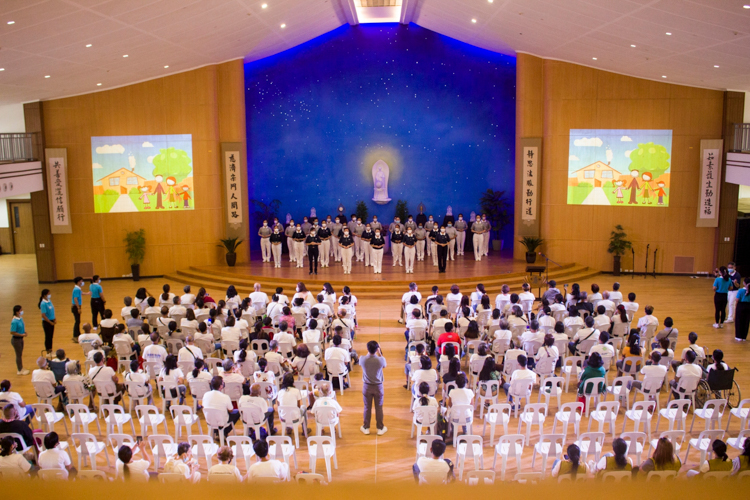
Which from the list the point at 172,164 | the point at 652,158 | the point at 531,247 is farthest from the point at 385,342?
the point at 652,158

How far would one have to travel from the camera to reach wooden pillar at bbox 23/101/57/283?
18016 mm

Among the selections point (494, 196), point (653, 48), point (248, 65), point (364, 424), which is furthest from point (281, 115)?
point (364, 424)

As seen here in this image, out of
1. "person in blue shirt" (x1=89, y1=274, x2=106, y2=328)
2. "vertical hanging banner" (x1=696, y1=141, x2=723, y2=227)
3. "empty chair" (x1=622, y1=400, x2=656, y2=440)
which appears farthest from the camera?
"vertical hanging banner" (x1=696, y1=141, x2=723, y2=227)

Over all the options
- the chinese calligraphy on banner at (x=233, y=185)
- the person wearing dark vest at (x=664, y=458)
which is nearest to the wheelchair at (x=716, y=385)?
the person wearing dark vest at (x=664, y=458)

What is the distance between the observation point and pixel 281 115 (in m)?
22.1

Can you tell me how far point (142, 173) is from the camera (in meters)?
18.8

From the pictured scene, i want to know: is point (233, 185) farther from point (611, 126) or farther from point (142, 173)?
point (611, 126)

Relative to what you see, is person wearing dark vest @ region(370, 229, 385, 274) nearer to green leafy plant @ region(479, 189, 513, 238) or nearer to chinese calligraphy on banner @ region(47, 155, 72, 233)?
green leafy plant @ region(479, 189, 513, 238)

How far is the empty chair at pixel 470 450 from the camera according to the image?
6.75 m

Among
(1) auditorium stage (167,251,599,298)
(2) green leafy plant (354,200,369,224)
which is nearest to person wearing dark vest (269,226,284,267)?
(1) auditorium stage (167,251,599,298)

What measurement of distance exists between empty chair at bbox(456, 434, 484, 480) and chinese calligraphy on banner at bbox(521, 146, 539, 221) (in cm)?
1352

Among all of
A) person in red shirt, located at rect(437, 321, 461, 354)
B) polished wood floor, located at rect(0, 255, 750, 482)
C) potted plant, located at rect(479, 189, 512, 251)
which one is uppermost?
potted plant, located at rect(479, 189, 512, 251)

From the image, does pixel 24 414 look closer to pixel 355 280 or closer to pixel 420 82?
pixel 355 280

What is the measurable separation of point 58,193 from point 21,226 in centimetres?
840
